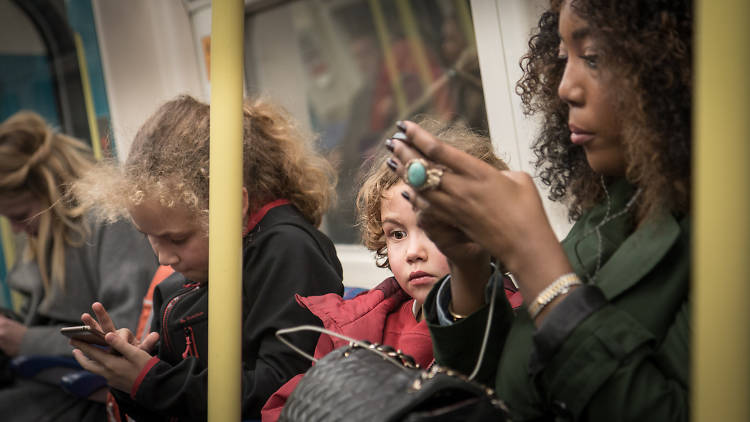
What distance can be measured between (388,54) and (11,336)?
1292 mm

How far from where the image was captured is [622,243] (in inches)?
25.0

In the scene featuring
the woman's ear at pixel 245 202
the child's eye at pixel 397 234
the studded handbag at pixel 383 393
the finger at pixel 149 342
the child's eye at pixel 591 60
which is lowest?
the finger at pixel 149 342

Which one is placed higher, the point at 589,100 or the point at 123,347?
the point at 589,100

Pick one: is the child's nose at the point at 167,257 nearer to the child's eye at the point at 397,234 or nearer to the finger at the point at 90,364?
the finger at the point at 90,364

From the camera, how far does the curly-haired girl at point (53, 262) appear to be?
1.30 meters

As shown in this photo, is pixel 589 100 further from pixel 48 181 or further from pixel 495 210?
pixel 48 181

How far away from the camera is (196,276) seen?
1.04 metres

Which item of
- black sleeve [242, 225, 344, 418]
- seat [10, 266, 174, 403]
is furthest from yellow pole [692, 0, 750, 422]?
seat [10, 266, 174, 403]

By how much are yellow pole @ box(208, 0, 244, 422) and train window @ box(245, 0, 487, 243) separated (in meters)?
0.85

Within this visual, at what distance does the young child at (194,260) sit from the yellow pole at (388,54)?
0.72m

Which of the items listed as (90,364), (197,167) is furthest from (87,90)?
(90,364)

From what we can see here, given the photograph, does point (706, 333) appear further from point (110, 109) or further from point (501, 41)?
point (110, 109)

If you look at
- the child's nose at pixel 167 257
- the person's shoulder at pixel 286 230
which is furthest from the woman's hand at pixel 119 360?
the person's shoulder at pixel 286 230

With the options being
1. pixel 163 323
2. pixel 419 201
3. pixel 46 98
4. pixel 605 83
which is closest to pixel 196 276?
pixel 163 323
